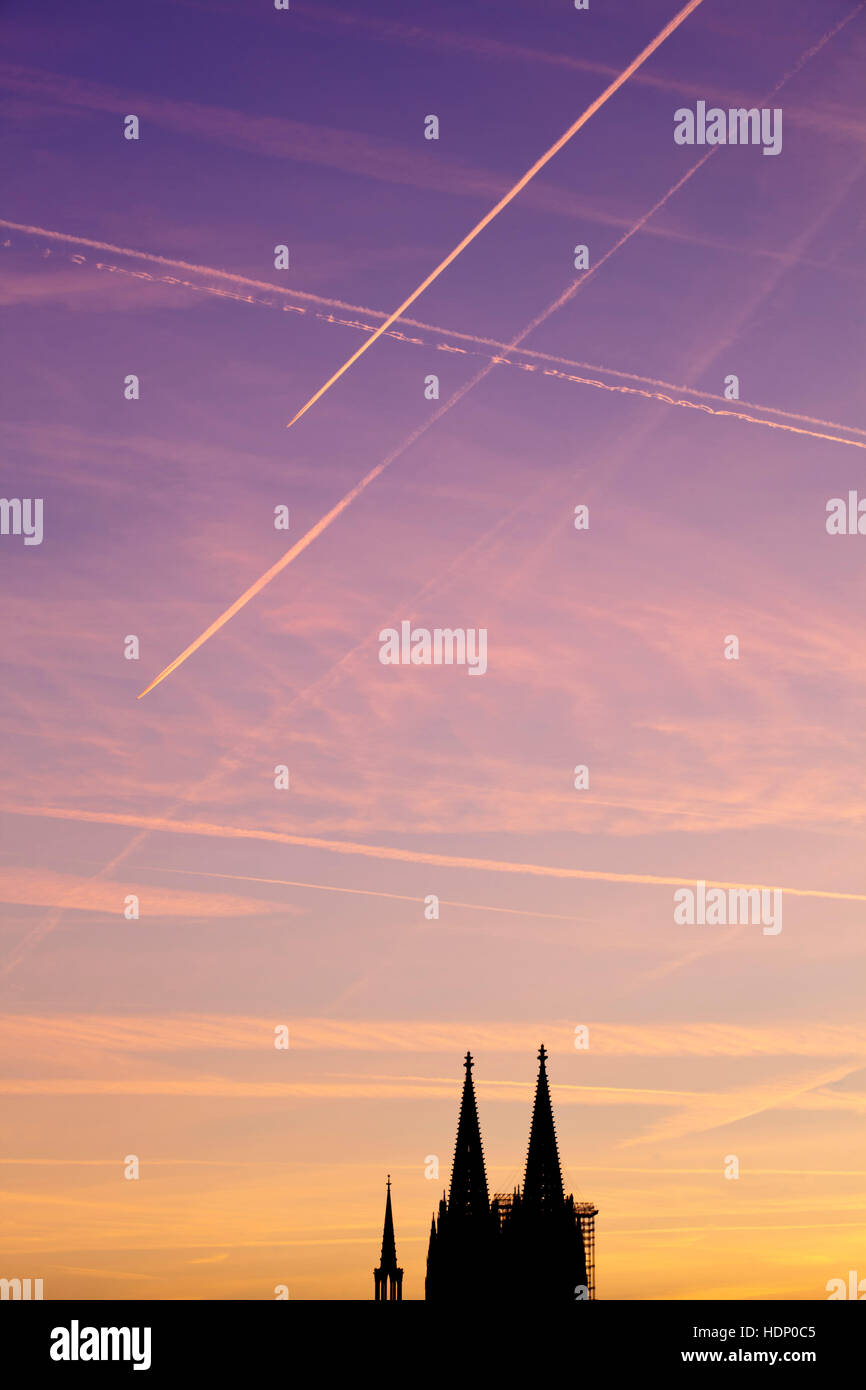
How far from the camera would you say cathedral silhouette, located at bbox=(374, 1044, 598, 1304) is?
119188 millimetres

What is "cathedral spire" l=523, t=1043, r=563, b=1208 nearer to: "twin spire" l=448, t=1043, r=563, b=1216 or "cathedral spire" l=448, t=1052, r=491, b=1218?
"twin spire" l=448, t=1043, r=563, b=1216

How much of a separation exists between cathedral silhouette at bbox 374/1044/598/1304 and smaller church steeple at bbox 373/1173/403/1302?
25.8 ft

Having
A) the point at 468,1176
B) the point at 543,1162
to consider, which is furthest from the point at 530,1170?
the point at 468,1176

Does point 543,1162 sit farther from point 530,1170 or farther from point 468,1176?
point 468,1176

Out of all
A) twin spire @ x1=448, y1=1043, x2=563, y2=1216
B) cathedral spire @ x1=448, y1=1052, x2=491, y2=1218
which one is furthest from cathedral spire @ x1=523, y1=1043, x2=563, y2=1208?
cathedral spire @ x1=448, y1=1052, x2=491, y2=1218

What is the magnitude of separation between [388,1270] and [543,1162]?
54.0ft

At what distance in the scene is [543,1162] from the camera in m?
123
